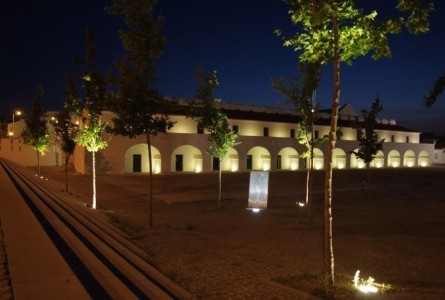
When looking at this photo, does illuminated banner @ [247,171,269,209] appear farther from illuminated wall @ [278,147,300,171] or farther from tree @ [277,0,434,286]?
illuminated wall @ [278,147,300,171]

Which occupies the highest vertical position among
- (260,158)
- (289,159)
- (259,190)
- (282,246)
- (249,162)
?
(260,158)

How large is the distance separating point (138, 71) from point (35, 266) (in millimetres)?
6607

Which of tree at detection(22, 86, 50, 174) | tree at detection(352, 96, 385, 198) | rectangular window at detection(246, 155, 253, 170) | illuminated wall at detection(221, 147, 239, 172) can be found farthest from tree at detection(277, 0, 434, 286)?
rectangular window at detection(246, 155, 253, 170)

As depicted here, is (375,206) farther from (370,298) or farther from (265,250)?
(370,298)

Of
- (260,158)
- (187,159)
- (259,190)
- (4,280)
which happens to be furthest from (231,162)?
(4,280)

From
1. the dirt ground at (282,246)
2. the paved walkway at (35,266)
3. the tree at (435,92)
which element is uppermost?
the tree at (435,92)

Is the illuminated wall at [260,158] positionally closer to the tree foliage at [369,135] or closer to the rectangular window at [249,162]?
the rectangular window at [249,162]

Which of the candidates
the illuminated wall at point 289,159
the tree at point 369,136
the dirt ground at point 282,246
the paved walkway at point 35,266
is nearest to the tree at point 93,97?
the dirt ground at point 282,246

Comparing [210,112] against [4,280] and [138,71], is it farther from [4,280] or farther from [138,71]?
[4,280]

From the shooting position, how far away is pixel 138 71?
1198 cm

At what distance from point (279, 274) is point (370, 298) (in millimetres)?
1796

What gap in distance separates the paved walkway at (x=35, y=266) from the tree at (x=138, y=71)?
3.66 m

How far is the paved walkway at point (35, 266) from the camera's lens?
5853mm

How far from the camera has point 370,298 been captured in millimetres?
6324
